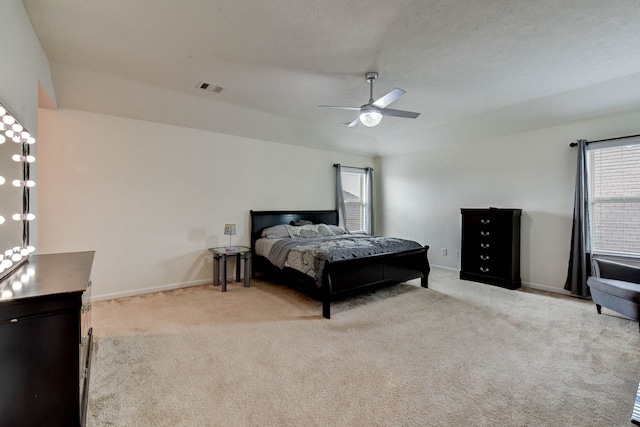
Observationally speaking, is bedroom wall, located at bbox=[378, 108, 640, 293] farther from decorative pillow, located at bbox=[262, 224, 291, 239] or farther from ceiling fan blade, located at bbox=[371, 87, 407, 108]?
ceiling fan blade, located at bbox=[371, 87, 407, 108]

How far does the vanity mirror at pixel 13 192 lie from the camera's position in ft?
5.73

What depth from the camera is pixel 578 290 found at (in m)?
3.92

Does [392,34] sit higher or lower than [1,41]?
higher

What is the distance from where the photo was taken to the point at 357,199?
6.78 meters

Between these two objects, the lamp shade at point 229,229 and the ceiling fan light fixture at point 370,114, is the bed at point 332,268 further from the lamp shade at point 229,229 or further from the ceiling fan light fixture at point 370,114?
the ceiling fan light fixture at point 370,114

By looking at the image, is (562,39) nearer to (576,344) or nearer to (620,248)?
(576,344)

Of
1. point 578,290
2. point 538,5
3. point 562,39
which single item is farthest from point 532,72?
point 578,290

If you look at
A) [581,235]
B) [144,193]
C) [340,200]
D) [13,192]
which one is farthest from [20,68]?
[581,235]

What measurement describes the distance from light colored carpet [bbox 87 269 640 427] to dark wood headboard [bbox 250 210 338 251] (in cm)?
162

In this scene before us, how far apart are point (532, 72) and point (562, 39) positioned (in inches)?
24.9

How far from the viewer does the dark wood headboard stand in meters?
5.10

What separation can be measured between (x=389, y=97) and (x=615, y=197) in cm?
357

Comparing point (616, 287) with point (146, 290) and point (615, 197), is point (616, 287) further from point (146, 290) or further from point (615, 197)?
point (146, 290)

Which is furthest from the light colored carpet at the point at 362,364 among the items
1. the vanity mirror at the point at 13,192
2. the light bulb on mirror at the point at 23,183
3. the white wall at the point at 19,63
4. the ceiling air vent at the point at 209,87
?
the ceiling air vent at the point at 209,87
